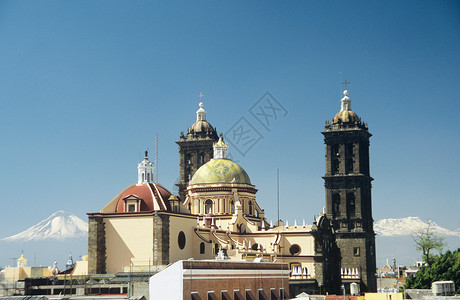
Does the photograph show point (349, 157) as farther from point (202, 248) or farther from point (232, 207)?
point (202, 248)

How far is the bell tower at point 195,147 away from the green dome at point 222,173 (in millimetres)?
22294

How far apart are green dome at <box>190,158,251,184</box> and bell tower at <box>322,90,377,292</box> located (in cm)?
2314

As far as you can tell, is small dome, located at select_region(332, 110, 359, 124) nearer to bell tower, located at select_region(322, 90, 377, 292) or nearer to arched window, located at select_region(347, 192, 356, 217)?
bell tower, located at select_region(322, 90, 377, 292)

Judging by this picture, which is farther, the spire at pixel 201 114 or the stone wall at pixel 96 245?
the spire at pixel 201 114

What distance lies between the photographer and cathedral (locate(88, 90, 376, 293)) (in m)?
75.5

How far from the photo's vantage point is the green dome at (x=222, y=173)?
96625mm

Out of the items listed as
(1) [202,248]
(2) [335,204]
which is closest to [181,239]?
(1) [202,248]

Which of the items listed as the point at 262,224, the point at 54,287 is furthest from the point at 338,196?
the point at 54,287

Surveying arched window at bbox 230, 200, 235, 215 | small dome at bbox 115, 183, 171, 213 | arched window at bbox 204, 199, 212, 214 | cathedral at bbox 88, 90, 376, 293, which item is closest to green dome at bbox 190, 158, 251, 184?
cathedral at bbox 88, 90, 376, 293

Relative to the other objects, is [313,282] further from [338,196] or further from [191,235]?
[338,196]

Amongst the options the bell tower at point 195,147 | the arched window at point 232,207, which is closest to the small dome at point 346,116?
the bell tower at point 195,147

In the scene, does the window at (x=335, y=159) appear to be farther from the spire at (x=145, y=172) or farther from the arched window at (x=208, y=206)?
the spire at (x=145, y=172)

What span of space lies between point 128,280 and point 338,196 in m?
56.0

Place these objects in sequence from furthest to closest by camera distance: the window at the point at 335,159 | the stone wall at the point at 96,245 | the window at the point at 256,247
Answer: the window at the point at 335,159, the window at the point at 256,247, the stone wall at the point at 96,245
